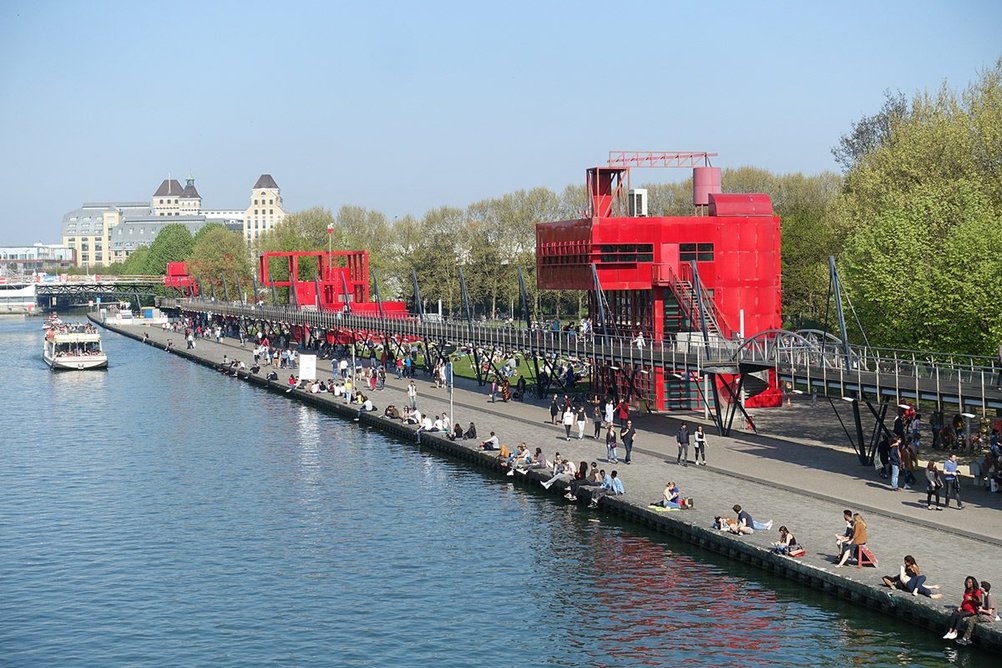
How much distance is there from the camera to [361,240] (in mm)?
Result: 172375

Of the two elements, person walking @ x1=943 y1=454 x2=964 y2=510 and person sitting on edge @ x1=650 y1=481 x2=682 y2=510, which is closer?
person walking @ x1=943 y1=454 x2=964 y2=510

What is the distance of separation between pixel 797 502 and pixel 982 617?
12.1 metres

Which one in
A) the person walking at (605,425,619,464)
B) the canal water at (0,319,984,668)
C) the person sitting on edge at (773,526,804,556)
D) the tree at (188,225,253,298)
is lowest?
the canal water at (0,319,984,668)

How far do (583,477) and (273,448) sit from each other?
21.1 m

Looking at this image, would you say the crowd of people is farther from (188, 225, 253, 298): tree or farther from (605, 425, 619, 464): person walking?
(188, 225, 253, 298): tree

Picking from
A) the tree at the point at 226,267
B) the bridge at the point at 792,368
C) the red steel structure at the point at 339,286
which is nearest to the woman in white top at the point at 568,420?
the bridge at the point at 792,368

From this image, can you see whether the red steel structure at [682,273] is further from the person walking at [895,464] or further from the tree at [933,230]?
the person walking at [895,464]

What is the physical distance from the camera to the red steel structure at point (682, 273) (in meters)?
63.1

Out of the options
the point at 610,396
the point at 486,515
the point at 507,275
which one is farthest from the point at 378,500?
the point at 507,275

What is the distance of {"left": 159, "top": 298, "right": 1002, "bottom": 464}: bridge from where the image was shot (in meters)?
41.7

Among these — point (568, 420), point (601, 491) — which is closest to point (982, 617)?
point (601, 491)

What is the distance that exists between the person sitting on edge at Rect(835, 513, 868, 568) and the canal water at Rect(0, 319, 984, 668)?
1.23 m

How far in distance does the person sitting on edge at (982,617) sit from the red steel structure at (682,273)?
111 ft

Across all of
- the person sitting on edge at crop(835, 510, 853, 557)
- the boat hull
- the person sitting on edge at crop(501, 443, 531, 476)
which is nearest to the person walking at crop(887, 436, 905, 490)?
the person sitting on edge at crop(835, 510, 853, 557)
